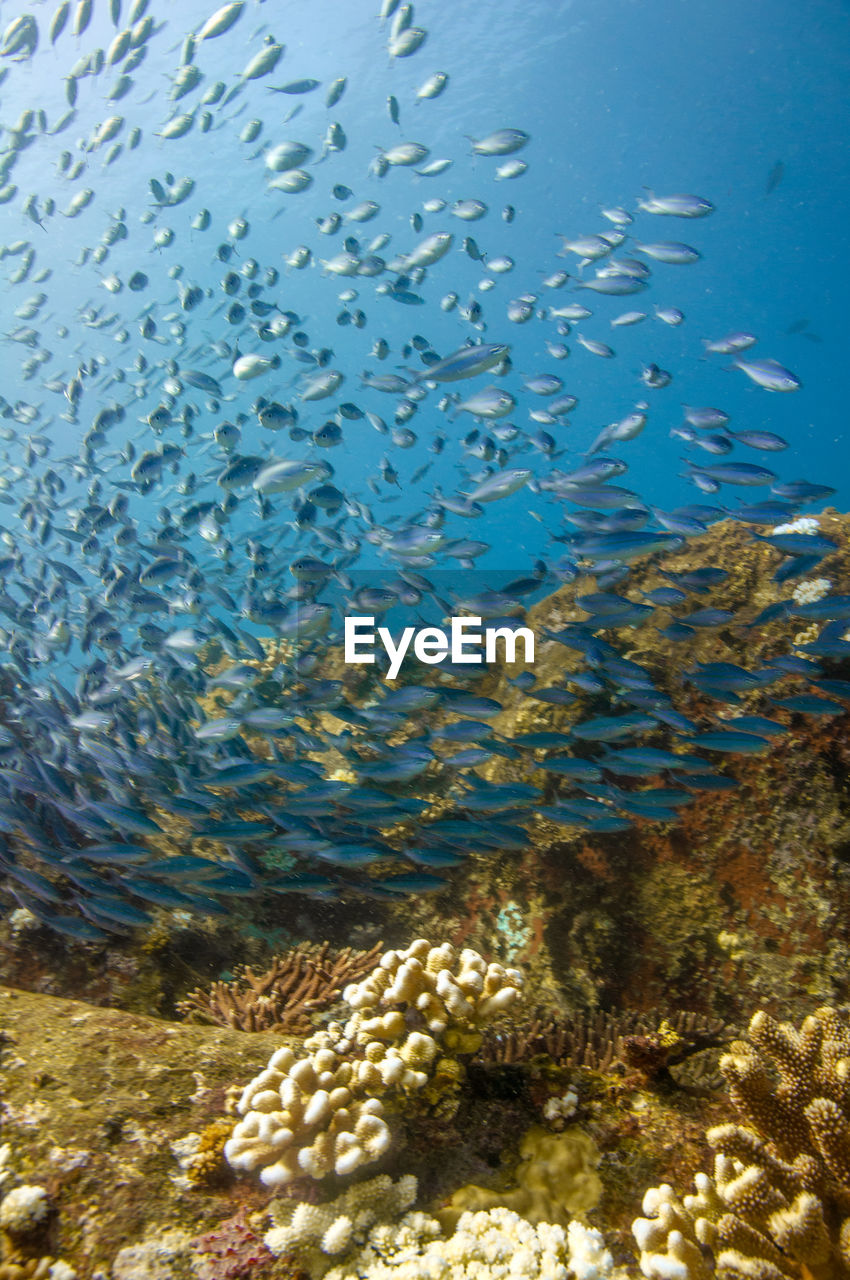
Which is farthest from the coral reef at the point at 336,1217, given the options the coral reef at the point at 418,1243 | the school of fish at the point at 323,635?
the school of fish at the point at 323,635

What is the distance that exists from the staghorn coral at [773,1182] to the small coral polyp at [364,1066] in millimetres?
991

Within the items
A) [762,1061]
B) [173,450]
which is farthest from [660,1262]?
[173,450]

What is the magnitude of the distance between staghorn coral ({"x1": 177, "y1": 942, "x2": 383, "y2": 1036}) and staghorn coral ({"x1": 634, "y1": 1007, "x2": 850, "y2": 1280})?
244 centimetres

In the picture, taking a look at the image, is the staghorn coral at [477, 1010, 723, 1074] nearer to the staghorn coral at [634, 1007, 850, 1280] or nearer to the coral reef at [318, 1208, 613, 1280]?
the staghorn coral at [634, 1007, 850, 1280]

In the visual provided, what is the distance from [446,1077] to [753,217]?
287 ft

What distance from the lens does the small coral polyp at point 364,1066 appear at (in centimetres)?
250

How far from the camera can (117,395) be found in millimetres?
60938

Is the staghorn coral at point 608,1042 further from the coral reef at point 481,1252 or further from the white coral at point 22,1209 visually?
the white coral at point 22,1209

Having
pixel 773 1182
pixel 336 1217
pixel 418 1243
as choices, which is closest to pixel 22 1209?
pixel 336 1217

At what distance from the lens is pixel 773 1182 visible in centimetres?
228

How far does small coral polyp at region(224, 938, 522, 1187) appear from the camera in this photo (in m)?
2.50

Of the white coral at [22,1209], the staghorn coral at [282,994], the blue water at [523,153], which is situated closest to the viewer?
the white coral at [22,1209]

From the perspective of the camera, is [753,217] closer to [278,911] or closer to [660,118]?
[660,118]

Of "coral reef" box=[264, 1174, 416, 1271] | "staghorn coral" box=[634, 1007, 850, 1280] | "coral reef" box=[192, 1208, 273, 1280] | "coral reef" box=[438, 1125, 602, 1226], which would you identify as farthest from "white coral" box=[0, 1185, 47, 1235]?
"staghorn coral" box=[634, 1007, 850, 1280]
